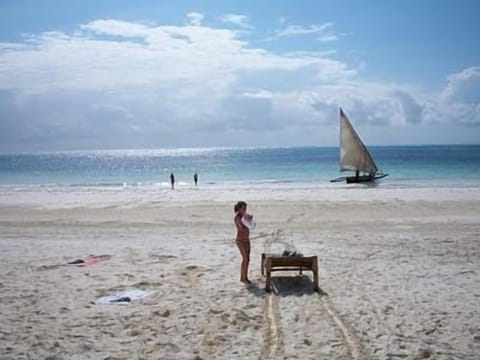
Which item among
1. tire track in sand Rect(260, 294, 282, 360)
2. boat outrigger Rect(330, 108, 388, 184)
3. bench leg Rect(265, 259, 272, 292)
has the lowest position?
tire track in sand Rect(260, 294, 282, 360)

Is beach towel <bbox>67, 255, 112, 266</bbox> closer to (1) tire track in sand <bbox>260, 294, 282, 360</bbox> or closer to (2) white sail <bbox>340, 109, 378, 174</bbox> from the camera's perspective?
(1) tire track in sand <bbox>260, 294, 282, 360</bbox>

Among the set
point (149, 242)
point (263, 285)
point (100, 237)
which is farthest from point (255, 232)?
point (263, 285)

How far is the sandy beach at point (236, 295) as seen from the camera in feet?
19.5

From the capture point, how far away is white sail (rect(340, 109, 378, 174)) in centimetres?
4172

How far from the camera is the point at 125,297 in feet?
25.9

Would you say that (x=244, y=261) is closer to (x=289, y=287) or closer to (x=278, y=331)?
(x=289, y=287)

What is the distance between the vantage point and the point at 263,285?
341 inches

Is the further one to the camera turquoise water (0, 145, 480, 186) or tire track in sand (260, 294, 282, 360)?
turquoise water (0, 145, 480, 186)

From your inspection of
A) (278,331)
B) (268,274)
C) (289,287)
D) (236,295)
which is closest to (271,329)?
(278,331)

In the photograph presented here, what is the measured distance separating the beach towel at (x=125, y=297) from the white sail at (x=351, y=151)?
35.3 metres

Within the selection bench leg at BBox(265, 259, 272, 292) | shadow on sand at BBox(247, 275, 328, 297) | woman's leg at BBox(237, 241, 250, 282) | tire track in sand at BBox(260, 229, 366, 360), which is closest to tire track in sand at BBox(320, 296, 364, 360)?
tire track in sand at BBox(260, 229, 366, 360)

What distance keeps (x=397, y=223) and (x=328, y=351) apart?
1186cm

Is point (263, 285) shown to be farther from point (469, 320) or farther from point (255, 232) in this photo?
point (255, 232)

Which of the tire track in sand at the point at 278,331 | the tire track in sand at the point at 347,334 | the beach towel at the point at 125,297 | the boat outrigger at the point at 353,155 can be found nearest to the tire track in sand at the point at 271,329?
the tire track in sand at the point at 278,331
